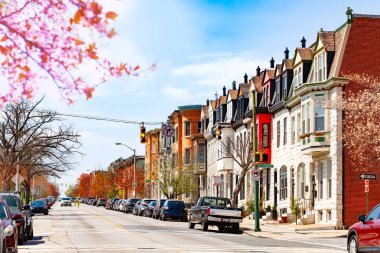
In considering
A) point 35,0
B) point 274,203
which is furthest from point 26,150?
point 35,0

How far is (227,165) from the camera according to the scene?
61188 millimetres

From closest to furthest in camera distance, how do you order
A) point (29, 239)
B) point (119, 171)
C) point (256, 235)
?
point (29, 239), point (256, 235), point (119, 171)

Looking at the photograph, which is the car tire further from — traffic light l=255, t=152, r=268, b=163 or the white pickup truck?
traffic light l=255, t=152, r=268, b=163

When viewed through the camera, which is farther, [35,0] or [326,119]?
[326,119]

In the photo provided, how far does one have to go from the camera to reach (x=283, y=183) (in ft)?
161

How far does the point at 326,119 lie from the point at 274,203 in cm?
1149

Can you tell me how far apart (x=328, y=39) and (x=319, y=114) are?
14.2 ft

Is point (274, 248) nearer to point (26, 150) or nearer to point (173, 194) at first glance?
point (26, 150)

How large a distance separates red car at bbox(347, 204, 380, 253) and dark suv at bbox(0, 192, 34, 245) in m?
10.8

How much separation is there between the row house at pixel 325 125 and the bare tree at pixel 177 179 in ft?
94.4

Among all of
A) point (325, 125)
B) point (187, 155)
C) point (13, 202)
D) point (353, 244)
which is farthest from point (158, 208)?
point (353, 244)

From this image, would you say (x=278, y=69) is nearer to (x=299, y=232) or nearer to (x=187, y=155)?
(x=299, y=232)

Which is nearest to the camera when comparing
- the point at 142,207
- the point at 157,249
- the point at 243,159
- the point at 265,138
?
the point at 157,249

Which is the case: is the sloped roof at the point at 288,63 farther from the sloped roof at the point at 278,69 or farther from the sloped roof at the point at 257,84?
the sloped roof at the point at 257,84
